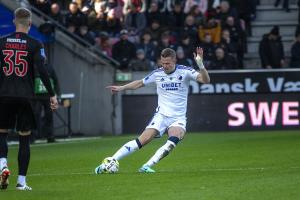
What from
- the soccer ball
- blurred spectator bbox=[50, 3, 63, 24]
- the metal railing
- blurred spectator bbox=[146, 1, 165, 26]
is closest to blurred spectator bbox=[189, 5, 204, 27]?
blurred spectator bbox=[146, 1, 165, 26]

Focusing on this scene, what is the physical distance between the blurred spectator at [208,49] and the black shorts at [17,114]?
16.8 m

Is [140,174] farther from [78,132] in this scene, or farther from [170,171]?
[78,132]

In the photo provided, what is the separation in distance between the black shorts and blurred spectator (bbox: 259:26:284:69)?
17.2 metres

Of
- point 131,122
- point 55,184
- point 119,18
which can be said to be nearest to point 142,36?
point 119,18

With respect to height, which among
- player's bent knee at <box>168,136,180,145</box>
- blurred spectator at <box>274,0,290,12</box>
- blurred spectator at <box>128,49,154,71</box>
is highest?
blurred spectator at <box>274,0,290,12</box>

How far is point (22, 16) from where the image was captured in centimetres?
1266

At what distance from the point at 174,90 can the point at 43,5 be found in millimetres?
15254

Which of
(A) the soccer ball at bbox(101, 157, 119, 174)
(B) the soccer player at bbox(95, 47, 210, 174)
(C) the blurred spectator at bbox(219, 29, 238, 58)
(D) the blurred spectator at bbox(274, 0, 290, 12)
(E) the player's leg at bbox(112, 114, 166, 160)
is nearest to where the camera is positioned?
(A) the soccer ball at bbox(101, 157, 119, 174)

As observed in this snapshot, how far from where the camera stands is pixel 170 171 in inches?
612

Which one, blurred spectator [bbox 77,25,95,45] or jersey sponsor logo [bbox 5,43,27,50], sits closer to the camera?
jersey sponsor logo [bbox 5,43,27,50]

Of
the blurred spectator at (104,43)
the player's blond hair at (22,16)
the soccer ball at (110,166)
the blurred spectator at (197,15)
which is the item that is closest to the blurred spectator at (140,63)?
the blurred spectator at (104,43)

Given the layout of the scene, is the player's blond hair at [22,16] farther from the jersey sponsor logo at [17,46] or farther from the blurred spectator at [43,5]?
the blurred spectator at [43,5]

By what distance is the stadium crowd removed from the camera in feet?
97.1

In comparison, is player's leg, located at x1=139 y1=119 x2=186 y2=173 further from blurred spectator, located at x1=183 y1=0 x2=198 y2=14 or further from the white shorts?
blurred spectator, located at x1=183 y1=0 x2=198 y2=14
